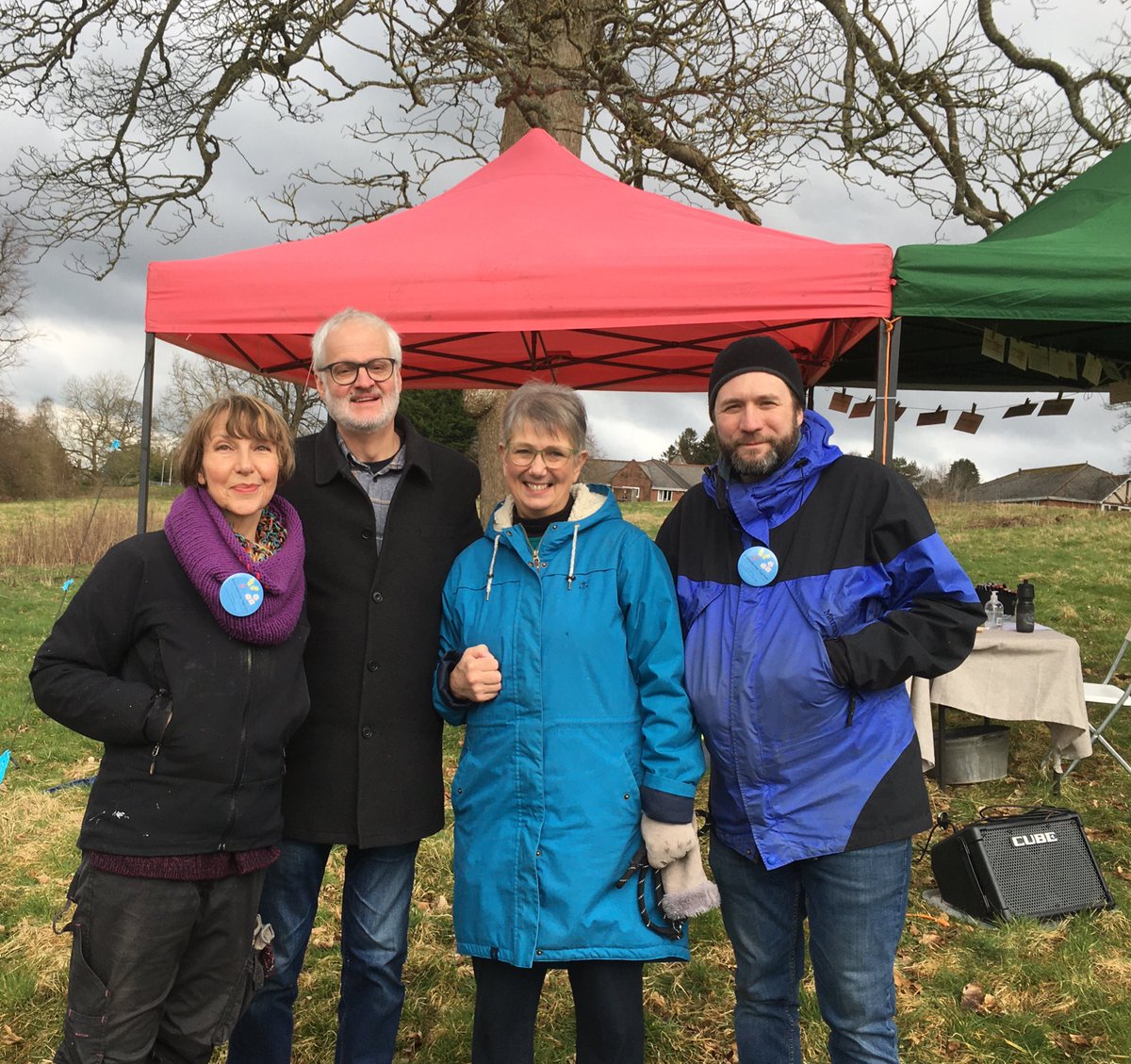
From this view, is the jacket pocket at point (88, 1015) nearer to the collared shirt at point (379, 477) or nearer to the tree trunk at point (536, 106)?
the collared shirt at point (379, 477)

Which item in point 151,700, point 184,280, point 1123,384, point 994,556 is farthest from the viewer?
point 994,556

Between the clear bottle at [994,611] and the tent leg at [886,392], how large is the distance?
2.08 m

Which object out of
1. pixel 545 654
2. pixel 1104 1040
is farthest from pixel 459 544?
pixel 1104 1040

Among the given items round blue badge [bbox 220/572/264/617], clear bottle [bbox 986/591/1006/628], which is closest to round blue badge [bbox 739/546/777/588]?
round blue badge [bbox 220/572/264/617]

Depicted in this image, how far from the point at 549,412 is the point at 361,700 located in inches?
28.5

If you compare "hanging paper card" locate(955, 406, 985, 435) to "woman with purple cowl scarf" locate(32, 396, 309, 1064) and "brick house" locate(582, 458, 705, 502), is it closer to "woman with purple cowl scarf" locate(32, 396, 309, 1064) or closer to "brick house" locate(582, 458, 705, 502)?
"woman with purple cowl scarf" locate(32, 396, 309, 1064)

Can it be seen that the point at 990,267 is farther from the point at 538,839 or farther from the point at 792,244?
the point at 538,839

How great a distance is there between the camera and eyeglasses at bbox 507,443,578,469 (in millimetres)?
1803

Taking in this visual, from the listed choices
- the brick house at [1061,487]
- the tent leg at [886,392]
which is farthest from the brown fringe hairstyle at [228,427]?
the brick house at [1061,487]

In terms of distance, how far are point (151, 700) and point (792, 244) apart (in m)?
2.75

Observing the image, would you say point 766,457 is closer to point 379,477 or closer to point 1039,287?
point 379,477

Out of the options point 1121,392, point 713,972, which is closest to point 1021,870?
point 713,972

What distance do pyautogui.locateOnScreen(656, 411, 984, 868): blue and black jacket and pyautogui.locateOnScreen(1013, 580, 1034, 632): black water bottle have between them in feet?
10.7

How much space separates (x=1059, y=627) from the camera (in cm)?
893
